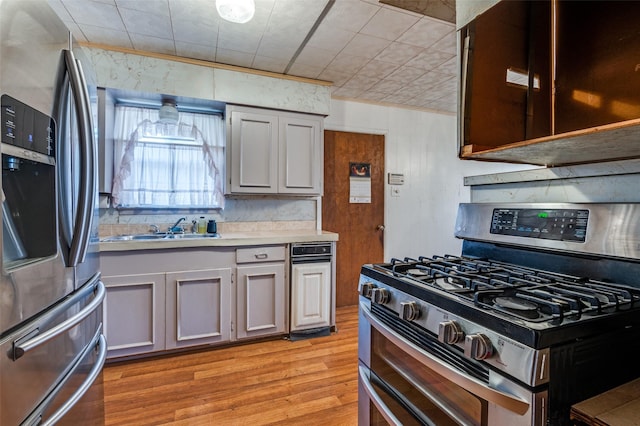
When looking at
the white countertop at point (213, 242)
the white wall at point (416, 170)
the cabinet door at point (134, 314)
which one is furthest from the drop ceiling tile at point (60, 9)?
the white wall at point (416, 170)

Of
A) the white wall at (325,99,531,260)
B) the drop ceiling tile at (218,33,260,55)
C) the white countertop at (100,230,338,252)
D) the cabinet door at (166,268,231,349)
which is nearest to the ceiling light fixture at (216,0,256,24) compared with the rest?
the drop ceiling tile at (218,33,260,55)

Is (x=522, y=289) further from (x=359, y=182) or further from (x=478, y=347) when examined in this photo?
(x=359, y=182)

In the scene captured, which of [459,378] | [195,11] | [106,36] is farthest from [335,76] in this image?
[459,378]

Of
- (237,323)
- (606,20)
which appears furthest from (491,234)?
(237,323)

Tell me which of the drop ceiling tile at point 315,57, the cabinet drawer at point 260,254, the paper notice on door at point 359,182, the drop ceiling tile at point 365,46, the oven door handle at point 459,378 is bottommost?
the oven door handle at point 459,378

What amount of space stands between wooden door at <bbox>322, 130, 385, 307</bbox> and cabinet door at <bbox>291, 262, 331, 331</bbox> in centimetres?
80

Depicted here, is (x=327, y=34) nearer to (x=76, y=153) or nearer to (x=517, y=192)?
(x=517, y=192)

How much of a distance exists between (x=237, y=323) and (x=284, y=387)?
0.70m

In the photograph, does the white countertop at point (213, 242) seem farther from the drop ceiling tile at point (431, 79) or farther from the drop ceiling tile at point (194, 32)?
the drop ceiling tile at point (431, 79)

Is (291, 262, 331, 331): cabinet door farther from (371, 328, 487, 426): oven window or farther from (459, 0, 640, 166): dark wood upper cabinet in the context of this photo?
(459, 0, 640, 166): dark wood upper cabinet

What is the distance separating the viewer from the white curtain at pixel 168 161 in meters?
2.69

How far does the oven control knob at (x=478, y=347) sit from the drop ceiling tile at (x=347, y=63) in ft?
7.87

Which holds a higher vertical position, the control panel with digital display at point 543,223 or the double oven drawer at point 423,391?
the control panel with digital display at point 543,223

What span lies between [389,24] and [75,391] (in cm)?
253
